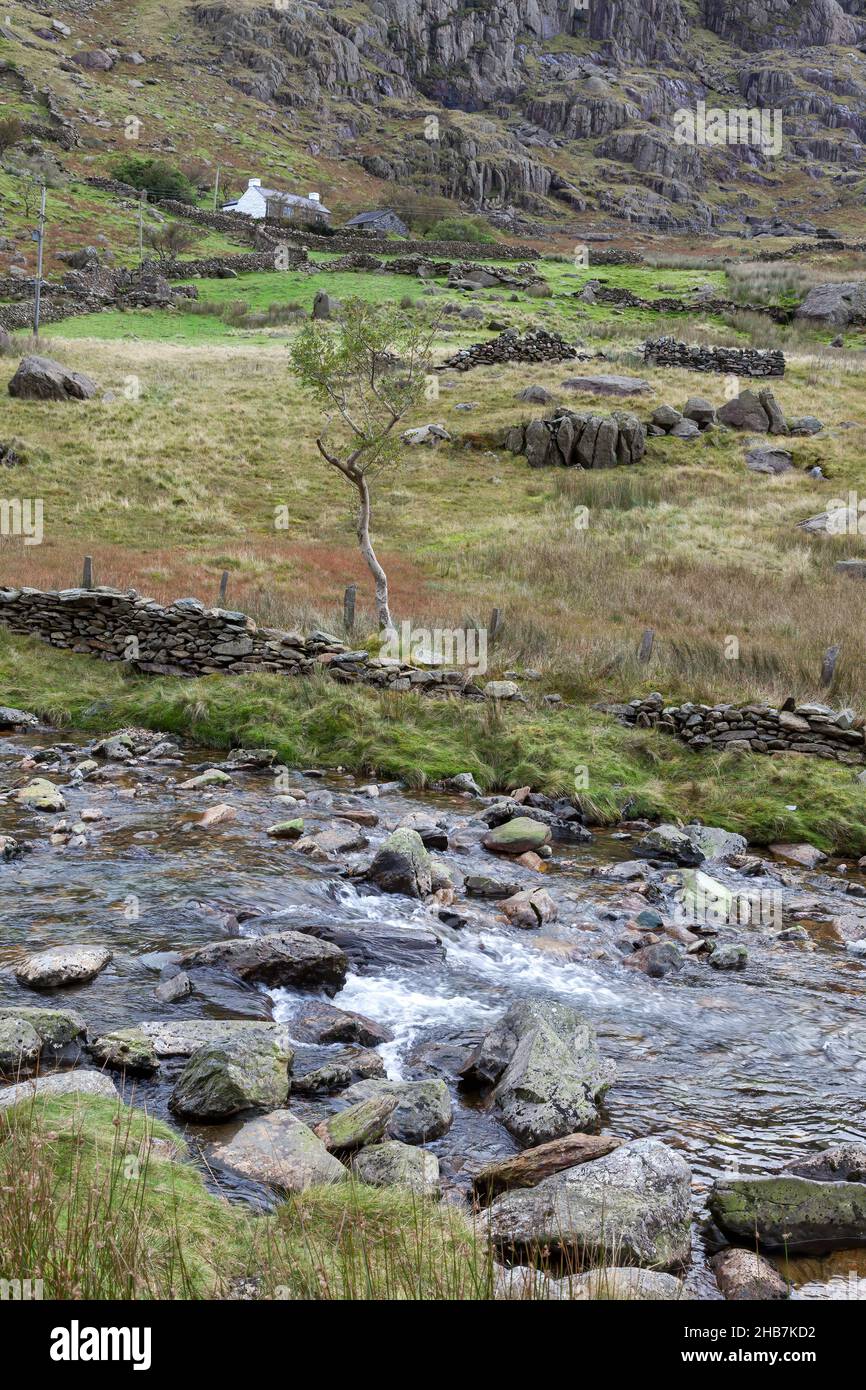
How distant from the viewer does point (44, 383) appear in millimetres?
36844

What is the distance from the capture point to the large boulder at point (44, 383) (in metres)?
36.8

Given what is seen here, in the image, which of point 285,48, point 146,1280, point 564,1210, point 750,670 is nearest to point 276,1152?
point 564,1210

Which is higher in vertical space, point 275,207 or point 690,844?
point 275,207

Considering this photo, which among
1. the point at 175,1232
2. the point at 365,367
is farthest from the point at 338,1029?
the point at 365,367

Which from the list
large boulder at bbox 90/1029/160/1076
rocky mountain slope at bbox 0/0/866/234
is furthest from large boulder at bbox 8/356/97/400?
rocky mountain slope at bbox 0/0/866/234

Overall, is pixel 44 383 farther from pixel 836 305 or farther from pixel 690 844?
pixel 836 305

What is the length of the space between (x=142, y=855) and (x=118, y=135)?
100147mm

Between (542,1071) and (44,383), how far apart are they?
1469 inches

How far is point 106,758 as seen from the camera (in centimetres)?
1397

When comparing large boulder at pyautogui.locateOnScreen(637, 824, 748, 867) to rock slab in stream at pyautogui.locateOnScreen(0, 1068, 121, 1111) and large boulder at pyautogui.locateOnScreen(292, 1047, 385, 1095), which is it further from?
rock slab in stream at pyautogui.locateOnScreen(0, 1068, 121, 1111)

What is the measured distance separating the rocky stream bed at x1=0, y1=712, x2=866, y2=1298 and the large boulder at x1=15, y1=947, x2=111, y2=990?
0.03 metres

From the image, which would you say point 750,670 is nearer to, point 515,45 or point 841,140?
point 841,140

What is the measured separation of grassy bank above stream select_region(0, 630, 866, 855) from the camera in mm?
13391

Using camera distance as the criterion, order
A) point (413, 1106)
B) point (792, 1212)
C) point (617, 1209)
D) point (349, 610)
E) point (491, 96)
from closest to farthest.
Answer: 1. point (617, 1209)
2. point (792, 1212)
3. point (413, 1106)
4. point (349, 610)
5. point (491, 96)
